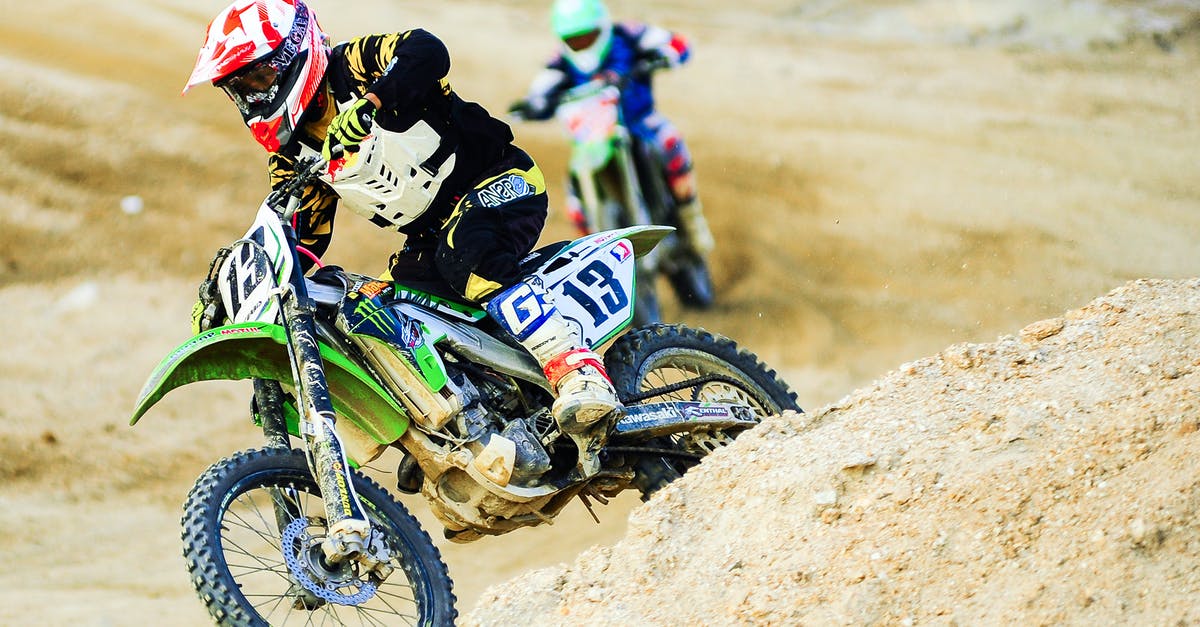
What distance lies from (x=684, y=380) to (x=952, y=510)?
66.2 inches

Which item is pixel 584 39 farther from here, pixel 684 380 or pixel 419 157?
pixel 419 157

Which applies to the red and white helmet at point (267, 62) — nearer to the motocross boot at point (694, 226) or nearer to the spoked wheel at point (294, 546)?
the spoked wheel at point (294, 546)

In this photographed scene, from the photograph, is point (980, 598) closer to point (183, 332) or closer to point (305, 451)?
point (305, 451)

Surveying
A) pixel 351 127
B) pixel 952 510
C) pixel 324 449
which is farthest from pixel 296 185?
pixel 952 510

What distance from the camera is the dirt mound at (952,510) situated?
10.9ft

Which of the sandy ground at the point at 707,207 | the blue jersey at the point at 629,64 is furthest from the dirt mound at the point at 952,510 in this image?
the blue jersey at the point at 629,64

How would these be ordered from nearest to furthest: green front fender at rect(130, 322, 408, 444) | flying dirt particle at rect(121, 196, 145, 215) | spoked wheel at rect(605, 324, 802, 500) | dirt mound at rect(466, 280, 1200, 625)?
dirt mound at rect(466, 280, 1200, 625) → green front fender at rect(130, 322, 408, 444) → spoked wheel at rect(605, 324, 802, 500) → flying dirt particle at rect(121, 196, 145, 215)

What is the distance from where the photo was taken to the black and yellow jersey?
14.6 ft

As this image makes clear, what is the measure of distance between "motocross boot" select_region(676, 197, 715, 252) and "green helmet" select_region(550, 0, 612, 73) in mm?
1243

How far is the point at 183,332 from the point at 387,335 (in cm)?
597

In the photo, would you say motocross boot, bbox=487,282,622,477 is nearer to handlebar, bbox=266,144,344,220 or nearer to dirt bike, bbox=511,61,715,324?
handlebar, bbox=266,144,344,220

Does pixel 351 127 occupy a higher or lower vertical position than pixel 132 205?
higher

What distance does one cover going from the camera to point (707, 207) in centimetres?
1169

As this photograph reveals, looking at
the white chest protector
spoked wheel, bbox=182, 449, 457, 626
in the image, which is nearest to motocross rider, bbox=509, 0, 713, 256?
the white chest protector
